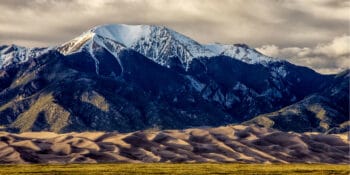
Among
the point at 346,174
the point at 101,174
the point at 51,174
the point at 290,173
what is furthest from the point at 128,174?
the point at 346,174

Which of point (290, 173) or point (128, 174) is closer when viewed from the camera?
point (128, 174)

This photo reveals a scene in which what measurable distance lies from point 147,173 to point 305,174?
4590 cm

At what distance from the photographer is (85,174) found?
176 m

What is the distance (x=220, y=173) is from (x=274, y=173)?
16.1 m

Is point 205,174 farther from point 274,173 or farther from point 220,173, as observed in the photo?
point 274,173

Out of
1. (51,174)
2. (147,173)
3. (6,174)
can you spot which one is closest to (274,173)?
(147,173)

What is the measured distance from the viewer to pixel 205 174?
591 feet

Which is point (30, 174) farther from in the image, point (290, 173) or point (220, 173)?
point (290, 173)

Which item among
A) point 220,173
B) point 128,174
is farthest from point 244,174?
point 128,174

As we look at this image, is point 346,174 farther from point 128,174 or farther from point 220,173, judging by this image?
point 128,174

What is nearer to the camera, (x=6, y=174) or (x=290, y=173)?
(x=6, y=174)

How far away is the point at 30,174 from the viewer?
17912cm

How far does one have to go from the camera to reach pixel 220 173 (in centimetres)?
18525

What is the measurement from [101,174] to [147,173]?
48.3 feet
